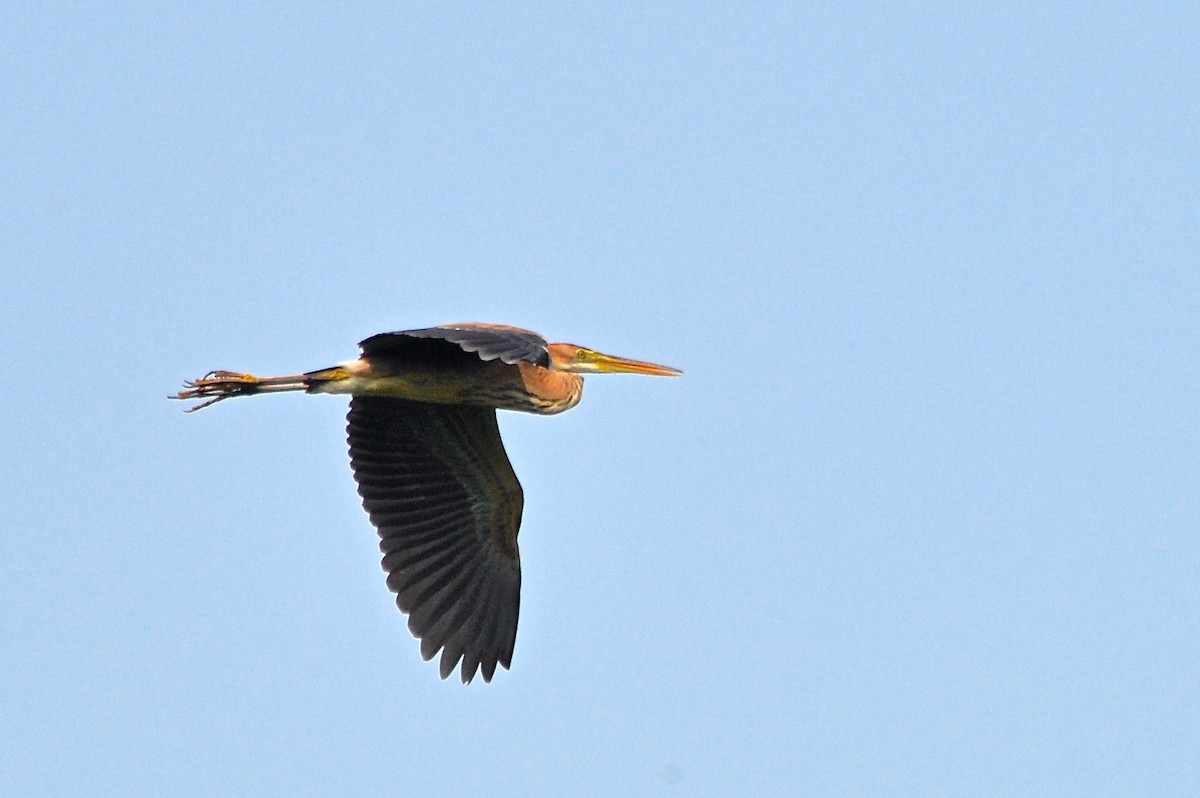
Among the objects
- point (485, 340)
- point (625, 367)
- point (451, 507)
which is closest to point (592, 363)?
point (625, 367)

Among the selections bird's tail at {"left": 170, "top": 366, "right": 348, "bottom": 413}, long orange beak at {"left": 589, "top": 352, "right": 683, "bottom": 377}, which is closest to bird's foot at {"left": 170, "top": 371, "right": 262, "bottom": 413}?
bird's tail at {"left": 170, "top": 366, "right": 348, "bottom": 413}

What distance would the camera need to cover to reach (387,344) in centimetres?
922

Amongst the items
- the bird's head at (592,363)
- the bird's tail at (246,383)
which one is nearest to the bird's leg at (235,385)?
the bird's tail at (246,383)

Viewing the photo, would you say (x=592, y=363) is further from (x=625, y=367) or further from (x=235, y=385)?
(x=235, y=385)

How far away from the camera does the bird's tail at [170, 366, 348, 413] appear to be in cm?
936

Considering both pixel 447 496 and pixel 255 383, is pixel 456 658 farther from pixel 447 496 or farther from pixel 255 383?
pixel 255 383

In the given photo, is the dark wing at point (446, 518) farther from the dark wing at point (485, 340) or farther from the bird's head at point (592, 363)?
the dark wing at point (485, 340)

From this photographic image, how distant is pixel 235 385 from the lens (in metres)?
9.37

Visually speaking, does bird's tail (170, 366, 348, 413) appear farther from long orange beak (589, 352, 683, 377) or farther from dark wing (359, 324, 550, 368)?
long orange beak (589, 352, 683, 377)

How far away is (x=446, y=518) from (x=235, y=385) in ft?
5.86

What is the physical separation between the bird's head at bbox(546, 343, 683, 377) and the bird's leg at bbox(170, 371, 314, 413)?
169cm

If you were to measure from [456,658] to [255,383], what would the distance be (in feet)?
7.15

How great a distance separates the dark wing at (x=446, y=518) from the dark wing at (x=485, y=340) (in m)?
1.12

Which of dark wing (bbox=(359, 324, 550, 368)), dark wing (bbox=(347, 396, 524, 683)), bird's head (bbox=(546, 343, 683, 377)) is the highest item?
bird's head (bbox=(546, 343, 683, 377))
